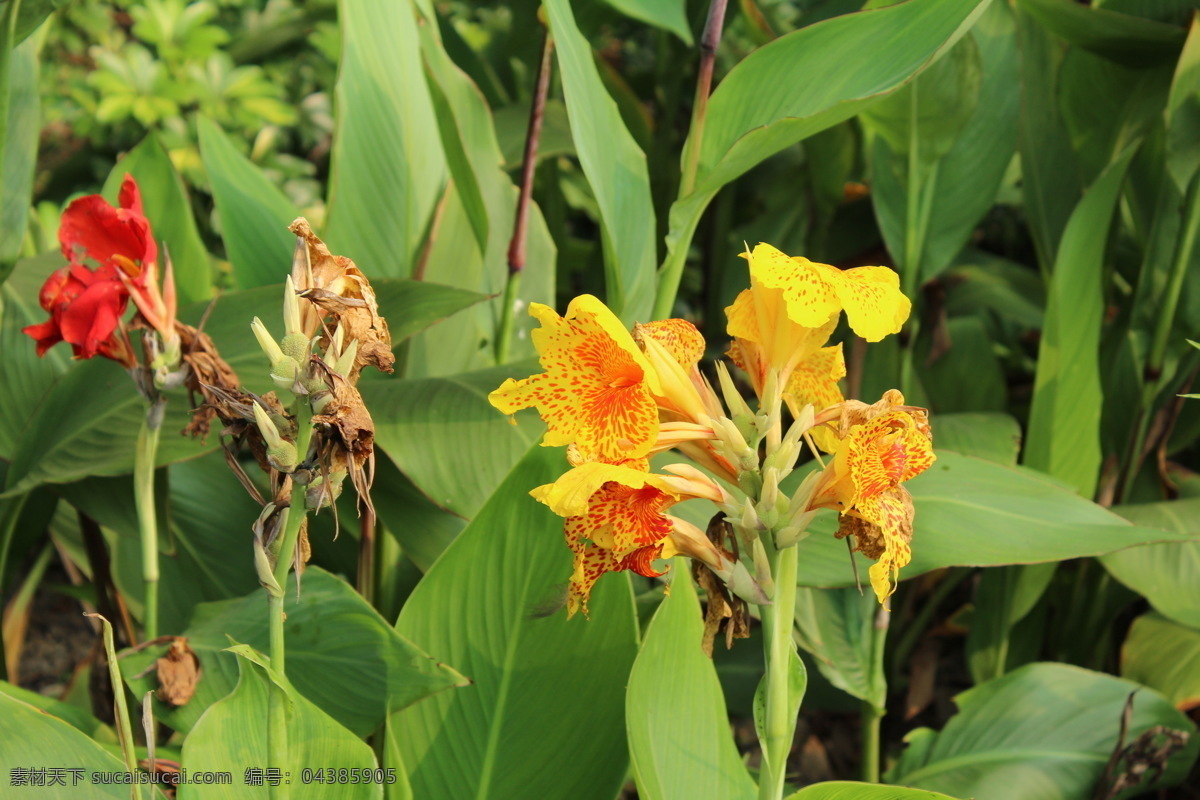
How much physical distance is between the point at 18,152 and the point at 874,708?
1032 mm

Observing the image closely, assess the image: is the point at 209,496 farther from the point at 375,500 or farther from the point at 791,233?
the point at 791,233

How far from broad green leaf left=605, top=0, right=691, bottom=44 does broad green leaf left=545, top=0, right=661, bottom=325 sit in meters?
0.17

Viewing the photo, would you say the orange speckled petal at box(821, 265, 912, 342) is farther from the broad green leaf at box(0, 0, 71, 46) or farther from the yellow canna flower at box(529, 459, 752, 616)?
the broad green leaf at box(0, 0, 71, 46)

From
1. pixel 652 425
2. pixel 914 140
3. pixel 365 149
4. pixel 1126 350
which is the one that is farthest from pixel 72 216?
pixel 1126 350

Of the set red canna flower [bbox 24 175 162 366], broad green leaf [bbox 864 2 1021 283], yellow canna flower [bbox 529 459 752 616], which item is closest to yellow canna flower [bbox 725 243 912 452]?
yellow canna flower [bbox 529 459 752 616]

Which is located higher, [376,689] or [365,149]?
[365,149]

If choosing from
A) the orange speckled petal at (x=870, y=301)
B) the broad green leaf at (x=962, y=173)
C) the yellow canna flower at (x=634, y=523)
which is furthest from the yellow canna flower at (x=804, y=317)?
the broad green leaf at (x=962, y=173)

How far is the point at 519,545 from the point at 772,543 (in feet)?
0.85

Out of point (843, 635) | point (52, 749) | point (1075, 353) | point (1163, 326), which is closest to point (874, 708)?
point (843, 635)

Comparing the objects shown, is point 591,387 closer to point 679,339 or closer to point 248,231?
point 679,339

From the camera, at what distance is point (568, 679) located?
2.58 ft

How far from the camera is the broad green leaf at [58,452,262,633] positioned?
1108 millimetres

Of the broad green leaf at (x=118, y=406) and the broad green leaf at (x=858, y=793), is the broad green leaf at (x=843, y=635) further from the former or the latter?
the broad green leaf at (x=118, y=406)

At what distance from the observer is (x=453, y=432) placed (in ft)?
2.92
